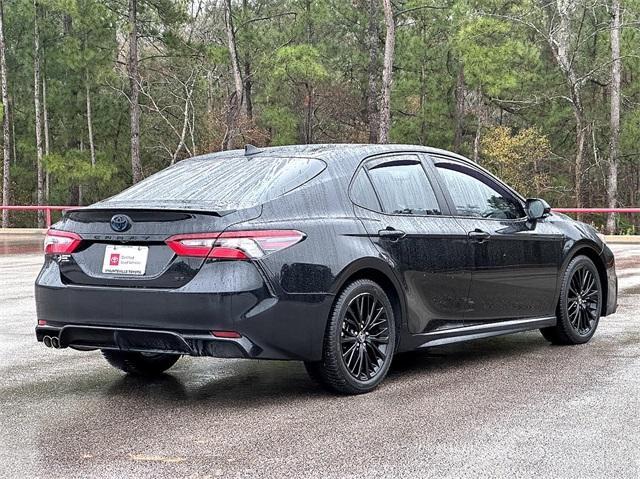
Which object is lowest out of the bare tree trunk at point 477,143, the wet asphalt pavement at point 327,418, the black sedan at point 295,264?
the wet asphalt pavement at point 327,418

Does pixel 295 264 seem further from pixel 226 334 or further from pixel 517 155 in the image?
pixel 517 155

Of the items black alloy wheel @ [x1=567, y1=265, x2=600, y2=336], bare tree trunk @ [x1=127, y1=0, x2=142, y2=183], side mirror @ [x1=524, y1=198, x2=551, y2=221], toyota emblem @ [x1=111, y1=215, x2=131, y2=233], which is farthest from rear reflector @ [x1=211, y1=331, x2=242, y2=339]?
bare tree trunk @ [x1=127, y1=0, x2=142, y2=183]

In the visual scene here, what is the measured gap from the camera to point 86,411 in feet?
19.2

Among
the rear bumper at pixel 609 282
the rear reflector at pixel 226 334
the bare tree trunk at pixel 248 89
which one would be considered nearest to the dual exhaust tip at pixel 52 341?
the rear reflector at pixel 226 334

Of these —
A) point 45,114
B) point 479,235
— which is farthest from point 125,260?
point 45,114

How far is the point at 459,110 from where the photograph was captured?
47.0 meters

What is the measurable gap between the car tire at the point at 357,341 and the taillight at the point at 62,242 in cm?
157

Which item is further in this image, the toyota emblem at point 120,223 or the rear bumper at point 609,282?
the rear bumper at point 609,282

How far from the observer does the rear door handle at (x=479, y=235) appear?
715 cm

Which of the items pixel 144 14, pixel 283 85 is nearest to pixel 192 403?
pixel 144 14

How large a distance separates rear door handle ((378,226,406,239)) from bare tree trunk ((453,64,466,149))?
133 ft

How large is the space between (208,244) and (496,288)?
2526mm

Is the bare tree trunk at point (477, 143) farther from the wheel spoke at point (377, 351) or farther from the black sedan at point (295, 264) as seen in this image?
the wheel spoke at point (377, 351)

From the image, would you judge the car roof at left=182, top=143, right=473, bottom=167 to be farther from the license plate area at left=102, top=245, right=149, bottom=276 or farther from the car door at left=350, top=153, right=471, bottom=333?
the license plate area at left=102, top=245, right=149, bottom=276
